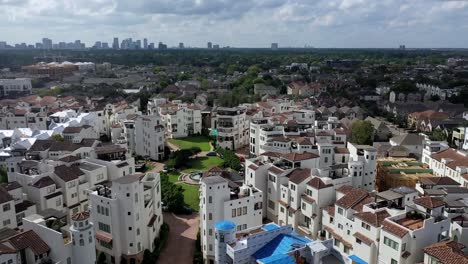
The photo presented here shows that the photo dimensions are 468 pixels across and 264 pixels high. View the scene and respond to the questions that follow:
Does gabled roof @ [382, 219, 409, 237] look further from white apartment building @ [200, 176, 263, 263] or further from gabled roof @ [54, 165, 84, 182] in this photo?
gabled roof @ [54, 165, 84, 182]

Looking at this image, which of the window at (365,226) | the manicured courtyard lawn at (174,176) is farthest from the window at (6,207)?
the window at (365,226)

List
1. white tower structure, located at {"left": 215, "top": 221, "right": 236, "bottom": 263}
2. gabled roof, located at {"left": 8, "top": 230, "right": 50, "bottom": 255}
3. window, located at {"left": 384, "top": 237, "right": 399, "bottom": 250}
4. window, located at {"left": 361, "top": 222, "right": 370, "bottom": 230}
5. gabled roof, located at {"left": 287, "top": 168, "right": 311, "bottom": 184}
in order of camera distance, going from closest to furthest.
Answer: white tower structure, located at {"left": 215, "top": 221, "right": 236, "bottom": 263} → gabled roof, located at {"left": 8, "top": 230, "right": 50, "bottom": 255} → window, located at {"left": 384, "top": 237, "right": 399, "bottom": 250} → window, located at {"left": 361, "top": 222, "right": 370, "bottom": 230} → gabled roof, located at {"left": 287, "top": 168, "right": 311, "bottom": 184}

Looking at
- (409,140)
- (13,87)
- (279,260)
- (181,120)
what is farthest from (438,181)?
(13,87)

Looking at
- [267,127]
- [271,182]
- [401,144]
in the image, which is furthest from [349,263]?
[401,144]

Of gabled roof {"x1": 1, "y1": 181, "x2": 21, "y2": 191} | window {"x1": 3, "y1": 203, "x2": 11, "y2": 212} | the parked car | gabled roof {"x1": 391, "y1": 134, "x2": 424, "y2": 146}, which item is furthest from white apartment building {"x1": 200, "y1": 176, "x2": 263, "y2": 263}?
gabled roof {"x1": 391, "y1": 134, "x2": 424, "y2": 146}

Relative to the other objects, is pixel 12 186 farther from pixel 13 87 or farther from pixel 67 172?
pixel 13 87

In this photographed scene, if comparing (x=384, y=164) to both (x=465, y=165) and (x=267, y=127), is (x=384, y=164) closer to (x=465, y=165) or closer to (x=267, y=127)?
(x=465, y=165)
